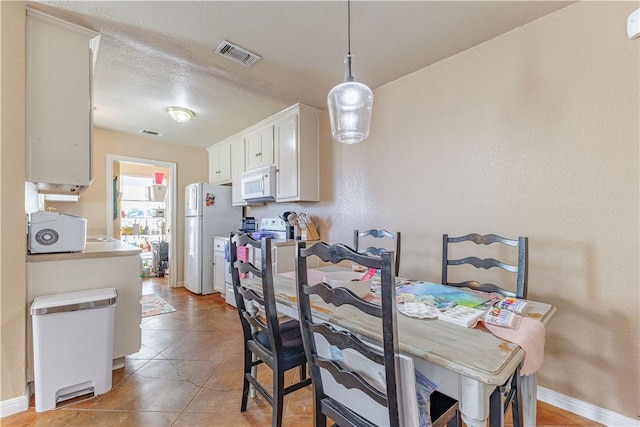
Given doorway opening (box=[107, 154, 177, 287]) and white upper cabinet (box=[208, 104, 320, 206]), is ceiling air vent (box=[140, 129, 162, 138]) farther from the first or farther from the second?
white upper cabinet (box=[208, 104, 320, 206])

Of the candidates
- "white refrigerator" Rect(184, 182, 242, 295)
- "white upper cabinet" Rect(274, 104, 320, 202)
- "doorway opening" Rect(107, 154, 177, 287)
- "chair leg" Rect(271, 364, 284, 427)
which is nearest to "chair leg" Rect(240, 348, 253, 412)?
"chair leg" Rect(271, 364, 284, 427)

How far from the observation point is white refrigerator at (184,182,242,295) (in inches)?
168

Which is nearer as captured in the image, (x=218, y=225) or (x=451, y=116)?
(x=451, y=116)

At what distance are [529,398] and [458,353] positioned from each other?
822 mm

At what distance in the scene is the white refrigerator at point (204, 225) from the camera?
4277mm

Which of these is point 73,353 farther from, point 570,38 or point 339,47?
point 570,38

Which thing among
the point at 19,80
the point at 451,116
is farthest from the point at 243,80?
the point at 451,116

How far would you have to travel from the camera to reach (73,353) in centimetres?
172

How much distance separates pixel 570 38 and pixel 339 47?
57.0 inches

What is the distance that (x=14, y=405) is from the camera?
1.63 metres

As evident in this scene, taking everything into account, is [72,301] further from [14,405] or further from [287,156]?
[287,156]

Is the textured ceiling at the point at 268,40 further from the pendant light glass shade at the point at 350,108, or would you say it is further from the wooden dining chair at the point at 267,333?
the wooden dining chair at the point at 267,333

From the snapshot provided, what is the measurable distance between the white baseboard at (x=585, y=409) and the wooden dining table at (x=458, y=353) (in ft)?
3.35

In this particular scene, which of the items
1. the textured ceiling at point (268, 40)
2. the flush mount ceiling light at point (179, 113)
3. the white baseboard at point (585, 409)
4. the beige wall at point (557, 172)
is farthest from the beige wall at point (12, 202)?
the white baseboard at point (585, 409)
